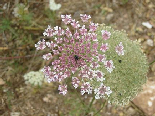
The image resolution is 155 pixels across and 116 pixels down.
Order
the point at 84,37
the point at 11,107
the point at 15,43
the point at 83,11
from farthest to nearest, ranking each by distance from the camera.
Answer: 1. the point at 83,11
2. the point at 15,43
3. the point at 11,107
4. the point at 84,37

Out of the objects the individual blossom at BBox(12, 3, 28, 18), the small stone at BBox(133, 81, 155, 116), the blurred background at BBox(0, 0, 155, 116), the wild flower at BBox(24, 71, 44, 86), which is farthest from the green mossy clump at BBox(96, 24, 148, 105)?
the individual blossom at BBox(12, 3, 28, 18)

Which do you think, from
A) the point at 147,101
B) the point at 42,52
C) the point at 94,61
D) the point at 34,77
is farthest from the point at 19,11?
the point at 147,101

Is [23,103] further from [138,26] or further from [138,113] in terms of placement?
[138,26]

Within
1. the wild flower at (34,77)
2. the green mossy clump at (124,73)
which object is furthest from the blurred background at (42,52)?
the green mossy clump at (124,73)

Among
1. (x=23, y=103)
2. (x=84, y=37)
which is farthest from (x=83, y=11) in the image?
(x=23, y=103)

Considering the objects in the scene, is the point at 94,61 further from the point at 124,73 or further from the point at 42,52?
the point at 42,52

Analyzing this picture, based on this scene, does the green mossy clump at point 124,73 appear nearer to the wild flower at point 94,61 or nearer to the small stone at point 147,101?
the wild flower at point 94,61

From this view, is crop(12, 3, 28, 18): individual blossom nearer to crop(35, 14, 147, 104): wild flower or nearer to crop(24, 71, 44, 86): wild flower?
crop(35, 14, 147, 104): wild flower
